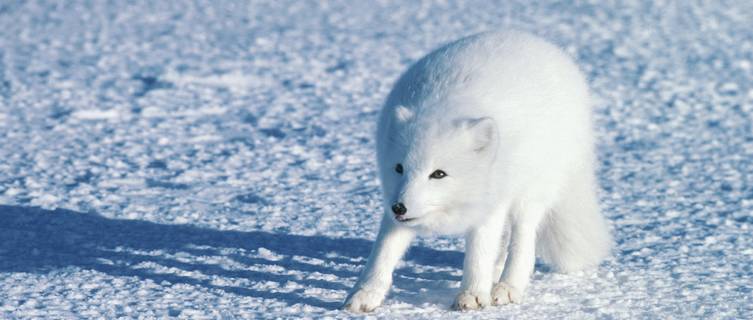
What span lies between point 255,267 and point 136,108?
2.77 meters

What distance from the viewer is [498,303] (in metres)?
3.37

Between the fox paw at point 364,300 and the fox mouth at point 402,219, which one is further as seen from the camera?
the fox paw at point 364,300

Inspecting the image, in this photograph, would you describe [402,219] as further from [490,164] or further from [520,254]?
[520,254]

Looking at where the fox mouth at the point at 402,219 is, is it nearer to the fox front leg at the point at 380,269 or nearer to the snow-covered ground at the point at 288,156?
the fox front leg at the point at 380,269

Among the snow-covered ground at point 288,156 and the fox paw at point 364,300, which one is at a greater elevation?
the snow-covered ground at point 288,156

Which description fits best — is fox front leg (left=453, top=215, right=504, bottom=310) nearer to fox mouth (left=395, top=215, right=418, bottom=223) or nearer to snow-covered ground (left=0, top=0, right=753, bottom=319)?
snow-covered ground (left=0, top=0, right=753, bottom=319)

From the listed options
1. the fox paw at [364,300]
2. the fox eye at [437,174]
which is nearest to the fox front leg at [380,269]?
the fox paw at [364,300]

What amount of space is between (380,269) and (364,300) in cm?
12

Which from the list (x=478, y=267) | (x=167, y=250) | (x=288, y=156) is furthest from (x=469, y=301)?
(x=288, y=156)

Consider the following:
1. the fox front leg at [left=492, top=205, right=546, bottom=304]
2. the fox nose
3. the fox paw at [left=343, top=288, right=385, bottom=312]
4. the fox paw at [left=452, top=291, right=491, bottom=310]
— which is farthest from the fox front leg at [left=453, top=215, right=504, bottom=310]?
the fox nose

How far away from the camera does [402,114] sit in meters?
3.05

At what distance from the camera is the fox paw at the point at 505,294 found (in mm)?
3373

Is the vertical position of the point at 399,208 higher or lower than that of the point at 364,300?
higher

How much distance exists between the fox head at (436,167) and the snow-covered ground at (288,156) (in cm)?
41
